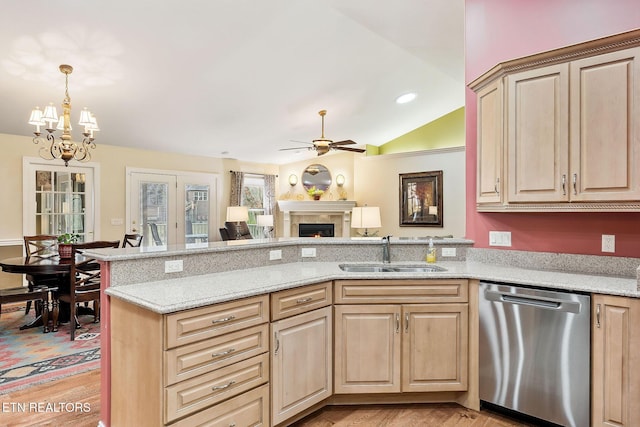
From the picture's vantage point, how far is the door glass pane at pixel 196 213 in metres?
7.01

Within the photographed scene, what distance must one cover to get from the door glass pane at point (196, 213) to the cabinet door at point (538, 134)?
5861 mm

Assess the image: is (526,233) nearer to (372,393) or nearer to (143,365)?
(372,393)

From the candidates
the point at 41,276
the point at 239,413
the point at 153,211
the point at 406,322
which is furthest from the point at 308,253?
the point at 153,211

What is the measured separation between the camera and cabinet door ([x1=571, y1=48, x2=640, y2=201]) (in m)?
2.12

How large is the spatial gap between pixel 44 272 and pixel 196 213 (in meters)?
3.51

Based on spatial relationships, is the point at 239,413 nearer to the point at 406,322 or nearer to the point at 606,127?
the point at 406,322

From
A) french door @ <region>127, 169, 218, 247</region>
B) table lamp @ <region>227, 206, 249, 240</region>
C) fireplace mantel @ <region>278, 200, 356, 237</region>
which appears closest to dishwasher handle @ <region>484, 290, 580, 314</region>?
table lamp @ <region>227, 206, 249, 240</region>

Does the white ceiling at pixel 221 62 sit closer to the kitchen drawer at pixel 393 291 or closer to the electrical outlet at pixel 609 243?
the electrical outlet at pixel 609 243

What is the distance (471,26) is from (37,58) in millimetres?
3968

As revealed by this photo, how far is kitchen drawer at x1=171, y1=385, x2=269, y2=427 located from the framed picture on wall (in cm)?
571

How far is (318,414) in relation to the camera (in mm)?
2449

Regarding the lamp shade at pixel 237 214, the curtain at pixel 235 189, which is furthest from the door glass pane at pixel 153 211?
the curtain at pixel 235 189

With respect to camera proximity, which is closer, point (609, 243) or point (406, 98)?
point (609, 243)

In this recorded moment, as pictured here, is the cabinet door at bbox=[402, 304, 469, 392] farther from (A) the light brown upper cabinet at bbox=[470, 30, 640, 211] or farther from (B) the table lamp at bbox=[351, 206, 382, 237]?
(B) the table lamp at bbox=[351, 206, 382, 237]
